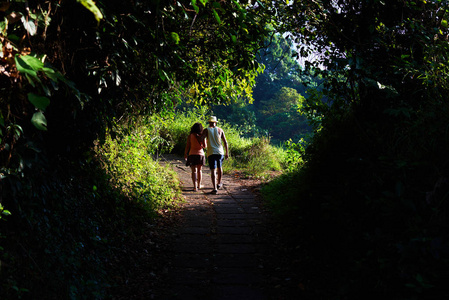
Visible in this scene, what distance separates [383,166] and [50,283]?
3.03 metres

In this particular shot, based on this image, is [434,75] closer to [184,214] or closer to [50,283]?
[50,283]

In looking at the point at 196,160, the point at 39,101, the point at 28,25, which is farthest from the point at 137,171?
the point at 39,101

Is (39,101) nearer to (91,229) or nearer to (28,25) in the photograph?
(28,25)

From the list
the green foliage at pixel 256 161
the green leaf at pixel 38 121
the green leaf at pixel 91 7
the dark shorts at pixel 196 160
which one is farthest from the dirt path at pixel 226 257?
the green foliage at pixel 256 161

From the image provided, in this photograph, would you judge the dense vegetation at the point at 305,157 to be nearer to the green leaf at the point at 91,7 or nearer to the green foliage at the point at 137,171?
the green leaf at the point at 91,7

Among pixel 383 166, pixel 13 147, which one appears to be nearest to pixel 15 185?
pixel 13 147

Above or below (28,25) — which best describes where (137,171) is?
below

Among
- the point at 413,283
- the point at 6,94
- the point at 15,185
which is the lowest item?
the point at 413,283

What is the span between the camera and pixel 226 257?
4.50m

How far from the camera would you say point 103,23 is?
3.21 m

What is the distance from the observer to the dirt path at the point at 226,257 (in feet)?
11.9

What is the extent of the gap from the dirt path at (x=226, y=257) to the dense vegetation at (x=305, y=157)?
15.1 inches

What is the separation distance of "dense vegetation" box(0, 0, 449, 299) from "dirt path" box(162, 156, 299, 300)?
1.26 ft

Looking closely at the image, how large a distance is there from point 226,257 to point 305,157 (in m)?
1.99
